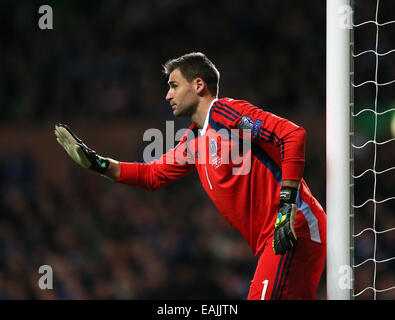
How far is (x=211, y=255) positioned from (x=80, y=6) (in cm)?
548

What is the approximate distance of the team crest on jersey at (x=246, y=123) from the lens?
3.66m

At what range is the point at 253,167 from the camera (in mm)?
3793

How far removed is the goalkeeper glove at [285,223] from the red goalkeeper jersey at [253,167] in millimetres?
96

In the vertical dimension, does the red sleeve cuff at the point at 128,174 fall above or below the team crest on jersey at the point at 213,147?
below

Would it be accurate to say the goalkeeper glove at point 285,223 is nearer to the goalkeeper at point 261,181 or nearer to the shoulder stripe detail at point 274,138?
the goalkeeper at point 261,181

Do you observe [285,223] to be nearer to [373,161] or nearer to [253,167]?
[253,167]

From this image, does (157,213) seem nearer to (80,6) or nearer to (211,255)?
(211,255)

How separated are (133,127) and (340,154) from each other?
21.7 feet

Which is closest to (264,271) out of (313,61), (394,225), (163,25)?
(394,225)

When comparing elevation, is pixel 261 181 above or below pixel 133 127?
below

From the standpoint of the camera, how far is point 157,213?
9.50m
